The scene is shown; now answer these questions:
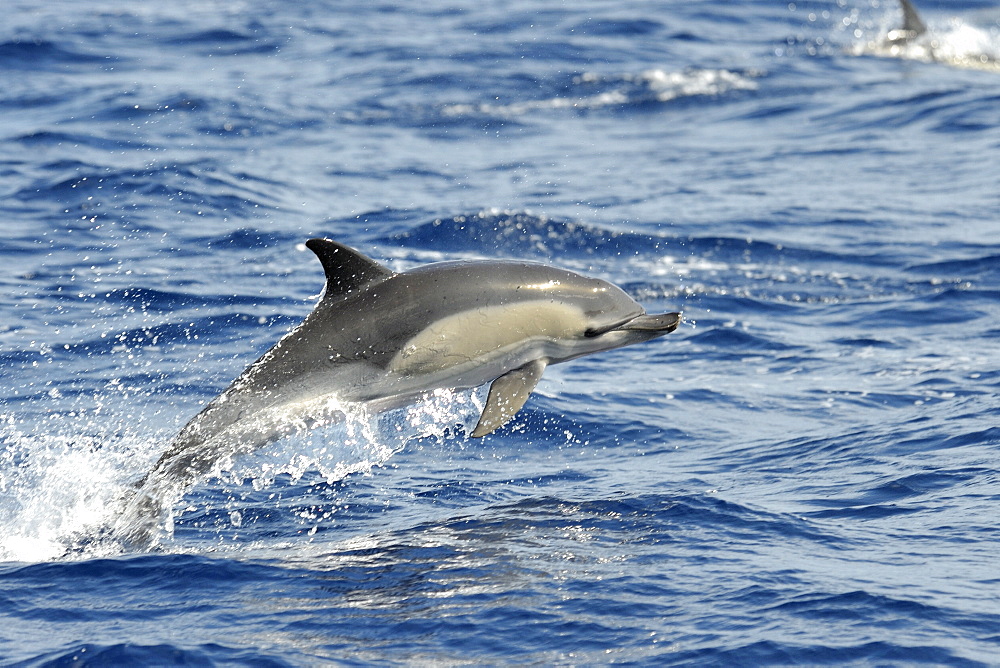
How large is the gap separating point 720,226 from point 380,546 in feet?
27.1

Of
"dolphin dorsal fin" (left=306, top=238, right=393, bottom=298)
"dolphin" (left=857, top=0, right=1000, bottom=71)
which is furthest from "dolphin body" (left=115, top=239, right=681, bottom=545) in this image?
"dolphin" (left=857, top=0, right=1000, bottom=71)

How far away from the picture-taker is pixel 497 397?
6805mm

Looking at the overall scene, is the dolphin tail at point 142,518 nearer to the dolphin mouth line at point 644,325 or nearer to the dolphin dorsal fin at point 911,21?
the dolphin mouth line at point 644,325

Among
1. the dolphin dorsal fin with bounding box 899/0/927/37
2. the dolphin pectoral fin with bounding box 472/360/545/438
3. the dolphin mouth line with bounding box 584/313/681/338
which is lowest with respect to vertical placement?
the dolphin pectoral fin with bounding box 472/360/545/438

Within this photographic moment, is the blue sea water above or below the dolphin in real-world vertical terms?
below

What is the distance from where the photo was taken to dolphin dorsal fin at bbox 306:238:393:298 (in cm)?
657

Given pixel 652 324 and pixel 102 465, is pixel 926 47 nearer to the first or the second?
pixel 652 324

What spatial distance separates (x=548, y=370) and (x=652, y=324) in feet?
12.2

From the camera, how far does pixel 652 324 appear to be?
718cm

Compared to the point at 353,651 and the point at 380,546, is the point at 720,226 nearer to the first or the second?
the point at 380,546

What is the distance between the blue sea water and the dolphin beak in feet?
3.57

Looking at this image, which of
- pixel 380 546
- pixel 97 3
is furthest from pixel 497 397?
pixel 97 3

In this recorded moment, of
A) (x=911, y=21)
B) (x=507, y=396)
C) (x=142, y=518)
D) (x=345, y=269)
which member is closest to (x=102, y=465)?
(x=142, y=518)

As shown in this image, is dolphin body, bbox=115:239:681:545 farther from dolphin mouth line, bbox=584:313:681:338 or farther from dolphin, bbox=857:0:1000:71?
dolphin, bbox=857:0:1000:71
